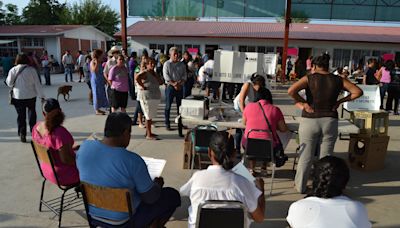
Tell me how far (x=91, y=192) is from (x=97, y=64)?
19.7 ft

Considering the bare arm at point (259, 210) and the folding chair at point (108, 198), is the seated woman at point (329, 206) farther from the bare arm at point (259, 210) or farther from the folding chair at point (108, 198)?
the folding chair at point (108, 198)

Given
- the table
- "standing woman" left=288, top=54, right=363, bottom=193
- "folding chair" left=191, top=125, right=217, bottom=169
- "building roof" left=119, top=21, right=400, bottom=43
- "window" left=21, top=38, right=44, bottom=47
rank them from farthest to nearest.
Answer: "window" left=21, top=38, right=44, bottom=47, "building roof" left=119, top=21, right=400, bottom=43, the table, "folding chair" left=191, top=125, right=217, bottom=169, "standing woman" left=288, top=54, right=363, bottom=193

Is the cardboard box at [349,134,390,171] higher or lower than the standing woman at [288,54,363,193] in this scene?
lower

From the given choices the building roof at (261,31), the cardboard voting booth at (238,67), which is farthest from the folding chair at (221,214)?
the building roof at (261,31)

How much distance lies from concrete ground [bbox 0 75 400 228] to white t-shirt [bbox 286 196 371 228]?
1566 millimetres

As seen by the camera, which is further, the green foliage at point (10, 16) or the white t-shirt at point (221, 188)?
the green foliage at point (10, 16)

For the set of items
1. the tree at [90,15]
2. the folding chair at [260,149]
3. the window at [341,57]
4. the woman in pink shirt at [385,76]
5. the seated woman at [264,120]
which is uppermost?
the tree at [90,15]

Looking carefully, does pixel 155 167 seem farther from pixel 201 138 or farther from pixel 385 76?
pixel 385 76

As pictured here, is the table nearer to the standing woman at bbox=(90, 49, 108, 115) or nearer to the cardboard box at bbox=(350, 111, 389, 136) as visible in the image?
the cardboard box at bbox=(350, 111, 389, 136)

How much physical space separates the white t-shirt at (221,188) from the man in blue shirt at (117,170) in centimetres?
37

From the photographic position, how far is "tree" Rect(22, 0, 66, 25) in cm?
4191

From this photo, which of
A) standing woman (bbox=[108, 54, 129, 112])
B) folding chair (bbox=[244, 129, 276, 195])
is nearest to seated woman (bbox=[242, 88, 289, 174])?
folding chair (bbox=[244, 129, 276, 195])

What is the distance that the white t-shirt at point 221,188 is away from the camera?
2.16 meters

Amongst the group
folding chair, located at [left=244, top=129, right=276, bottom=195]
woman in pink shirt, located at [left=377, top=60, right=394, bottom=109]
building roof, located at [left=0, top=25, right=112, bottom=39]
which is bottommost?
folding chair, located at [left=244, top=129, right=276, bottom=195]
